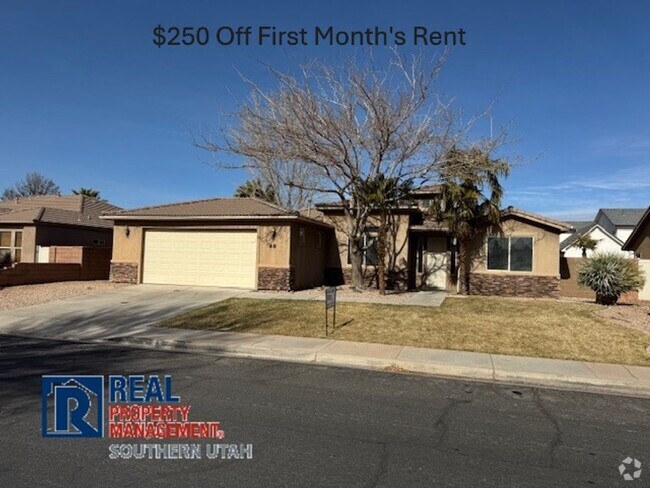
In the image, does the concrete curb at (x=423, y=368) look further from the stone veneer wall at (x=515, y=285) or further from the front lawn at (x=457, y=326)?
the stone veneer wall at (x=515, y=285)

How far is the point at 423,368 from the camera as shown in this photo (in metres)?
7.98

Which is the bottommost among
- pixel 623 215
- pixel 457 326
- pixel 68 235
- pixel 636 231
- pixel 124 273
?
Result: pixel 457 326

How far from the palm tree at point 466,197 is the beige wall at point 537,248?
0.48 m

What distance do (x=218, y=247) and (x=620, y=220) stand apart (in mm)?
55352

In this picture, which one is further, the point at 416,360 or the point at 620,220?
the point at 620,220

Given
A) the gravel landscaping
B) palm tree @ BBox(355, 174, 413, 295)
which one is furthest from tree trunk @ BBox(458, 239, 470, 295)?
the gravel landscaping

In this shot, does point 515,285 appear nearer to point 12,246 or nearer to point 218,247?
point 218,247

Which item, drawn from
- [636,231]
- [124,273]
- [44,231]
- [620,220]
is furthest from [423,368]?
[620,220]

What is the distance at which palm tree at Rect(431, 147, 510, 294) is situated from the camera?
1672cm

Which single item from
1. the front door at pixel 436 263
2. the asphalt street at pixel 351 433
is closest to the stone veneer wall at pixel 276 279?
the front door at pixel 436 263

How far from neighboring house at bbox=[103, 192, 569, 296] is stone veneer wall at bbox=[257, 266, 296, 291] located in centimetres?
4

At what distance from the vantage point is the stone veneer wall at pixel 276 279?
1741 cm

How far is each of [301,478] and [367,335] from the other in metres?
6.66

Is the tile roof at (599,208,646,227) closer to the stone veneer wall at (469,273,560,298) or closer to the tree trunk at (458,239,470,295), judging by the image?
the stone veneer wall at (469,273,560,298)
